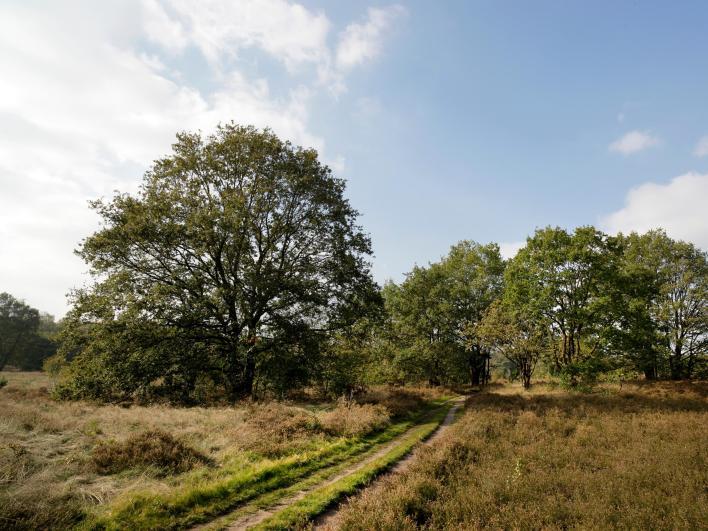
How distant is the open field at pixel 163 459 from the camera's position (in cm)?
727

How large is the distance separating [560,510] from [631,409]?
15.8 m

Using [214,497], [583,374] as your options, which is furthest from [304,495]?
[583,374]

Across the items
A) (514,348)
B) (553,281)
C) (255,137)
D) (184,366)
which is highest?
(255,137)

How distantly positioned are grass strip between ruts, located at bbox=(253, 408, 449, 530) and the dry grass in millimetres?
733

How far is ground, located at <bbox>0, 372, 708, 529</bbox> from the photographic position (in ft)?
23.9

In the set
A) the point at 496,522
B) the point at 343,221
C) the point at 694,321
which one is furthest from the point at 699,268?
the point at 496,522

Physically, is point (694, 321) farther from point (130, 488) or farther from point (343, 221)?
point (130, 488)

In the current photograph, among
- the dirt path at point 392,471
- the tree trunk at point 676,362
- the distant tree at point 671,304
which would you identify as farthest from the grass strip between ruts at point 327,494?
the tree trunk at point 676,362

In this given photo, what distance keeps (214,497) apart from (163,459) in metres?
2.99

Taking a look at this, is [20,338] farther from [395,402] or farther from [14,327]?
[395,402]

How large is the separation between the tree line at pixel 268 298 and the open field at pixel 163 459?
5.25 m

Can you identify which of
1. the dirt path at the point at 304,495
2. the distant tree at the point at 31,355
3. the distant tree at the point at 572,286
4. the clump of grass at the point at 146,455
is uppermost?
the distant tree at the point at 572,286

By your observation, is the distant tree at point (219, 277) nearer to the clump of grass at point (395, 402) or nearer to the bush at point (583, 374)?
the clump of grass at point (395, 402)

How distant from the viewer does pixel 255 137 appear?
2448cm
